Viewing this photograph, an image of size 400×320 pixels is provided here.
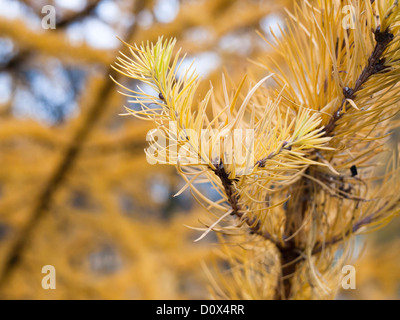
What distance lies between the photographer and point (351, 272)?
0.32 meters

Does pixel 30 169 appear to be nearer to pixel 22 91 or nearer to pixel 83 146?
pixel 83 146

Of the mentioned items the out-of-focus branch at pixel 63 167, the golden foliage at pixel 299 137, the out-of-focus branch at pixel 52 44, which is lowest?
the golden foliage at pixel 299 137

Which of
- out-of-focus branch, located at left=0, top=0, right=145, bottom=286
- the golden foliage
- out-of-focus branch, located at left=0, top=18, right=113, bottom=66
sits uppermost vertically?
out-of-focus branch, located at left=0, top=18, right=113, bottom=66

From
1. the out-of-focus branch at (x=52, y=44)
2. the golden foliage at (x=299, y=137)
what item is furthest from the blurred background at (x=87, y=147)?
the golden foliage at (x=299, y=137)

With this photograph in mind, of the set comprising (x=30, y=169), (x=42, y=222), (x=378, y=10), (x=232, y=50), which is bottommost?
(x=378, y=10)

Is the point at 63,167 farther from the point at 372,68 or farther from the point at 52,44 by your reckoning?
the point at 372,68

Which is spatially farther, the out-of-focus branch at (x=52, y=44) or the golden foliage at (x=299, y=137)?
the out-of-focus branch at (x=52, y=44)

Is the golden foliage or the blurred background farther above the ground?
the blurred background

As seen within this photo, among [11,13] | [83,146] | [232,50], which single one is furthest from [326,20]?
[232,50]

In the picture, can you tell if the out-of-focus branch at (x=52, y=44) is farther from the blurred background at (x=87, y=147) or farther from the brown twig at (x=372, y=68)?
the brown twig at (x=372, y=68)

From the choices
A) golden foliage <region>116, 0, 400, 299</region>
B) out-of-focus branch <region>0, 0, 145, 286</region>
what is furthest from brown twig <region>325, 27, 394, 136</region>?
out-of-focus branch <region>0, 0, 145, 286</region>

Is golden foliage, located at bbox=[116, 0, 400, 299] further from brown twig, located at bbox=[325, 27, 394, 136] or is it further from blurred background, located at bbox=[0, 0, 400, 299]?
blurred background, located at bbox=[0, 0, 400, 299]
